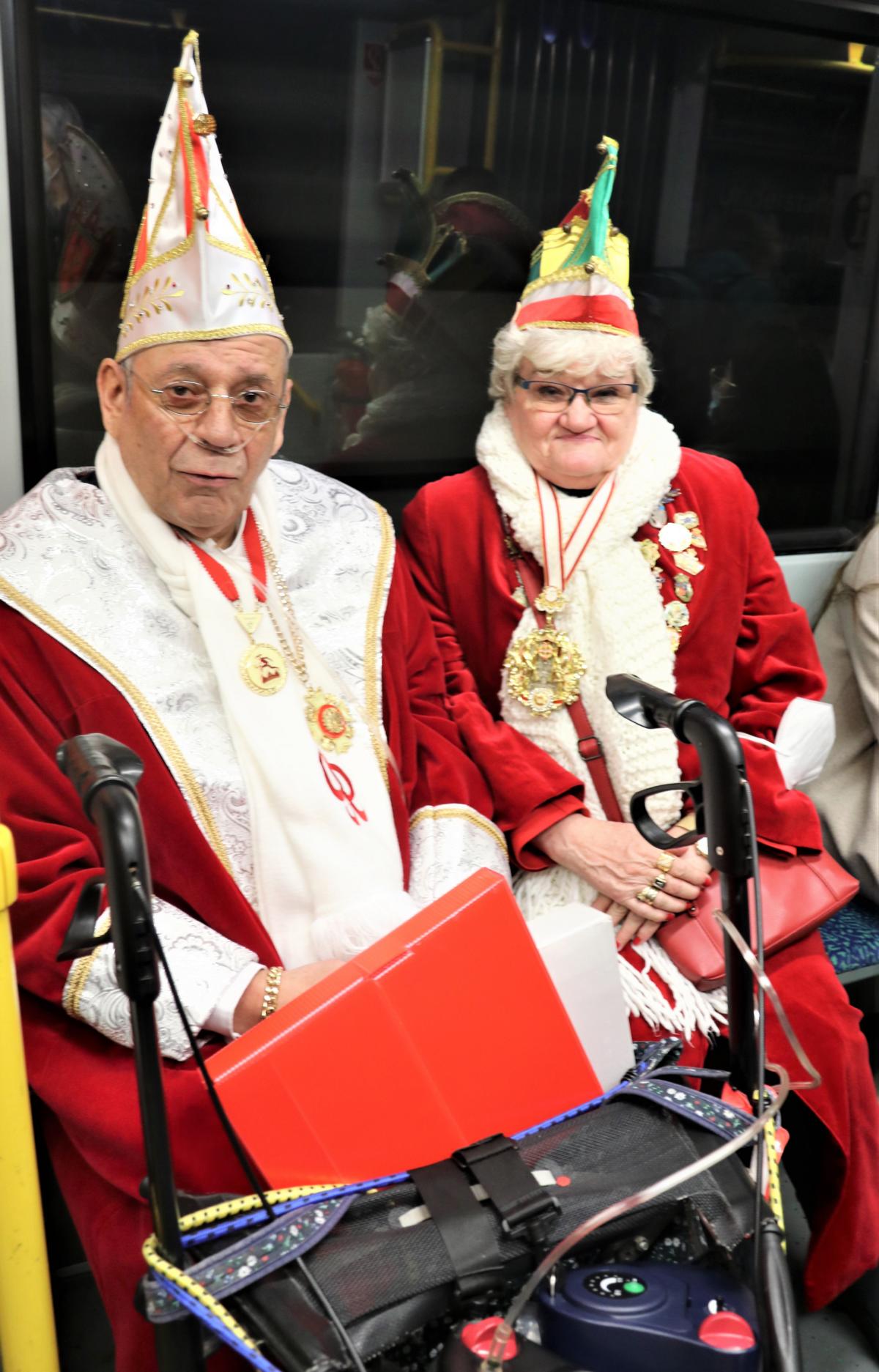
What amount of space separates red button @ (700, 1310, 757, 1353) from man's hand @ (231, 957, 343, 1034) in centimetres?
70

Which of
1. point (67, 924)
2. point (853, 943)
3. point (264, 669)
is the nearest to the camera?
point (67, 924)

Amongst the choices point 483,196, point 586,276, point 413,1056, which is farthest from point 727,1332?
point 483,196

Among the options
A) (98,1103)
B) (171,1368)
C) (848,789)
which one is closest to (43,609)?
(98,1103)

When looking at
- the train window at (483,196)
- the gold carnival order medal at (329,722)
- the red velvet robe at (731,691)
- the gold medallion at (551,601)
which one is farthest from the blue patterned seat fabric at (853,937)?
the gold carnival order medal at (329,722)

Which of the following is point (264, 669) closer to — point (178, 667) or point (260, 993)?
point (178, 667)

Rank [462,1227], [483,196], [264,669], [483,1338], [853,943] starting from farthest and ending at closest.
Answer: [483,196] < [853,943] < [264,669] < [462,1227] < [483,1338]

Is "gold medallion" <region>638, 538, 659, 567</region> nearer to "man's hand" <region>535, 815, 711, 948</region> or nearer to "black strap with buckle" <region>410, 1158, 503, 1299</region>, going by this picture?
"man's hand" <region>535, 815, 711, 948</region>

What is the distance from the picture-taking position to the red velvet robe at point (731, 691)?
2254 mm

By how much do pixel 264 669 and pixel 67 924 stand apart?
503 millimetres

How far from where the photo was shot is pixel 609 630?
2361mm

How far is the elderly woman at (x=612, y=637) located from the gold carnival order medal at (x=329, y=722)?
1.02 ft

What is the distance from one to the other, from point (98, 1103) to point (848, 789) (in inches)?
70.9

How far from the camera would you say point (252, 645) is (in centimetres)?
207

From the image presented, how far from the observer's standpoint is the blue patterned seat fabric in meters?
2.56
